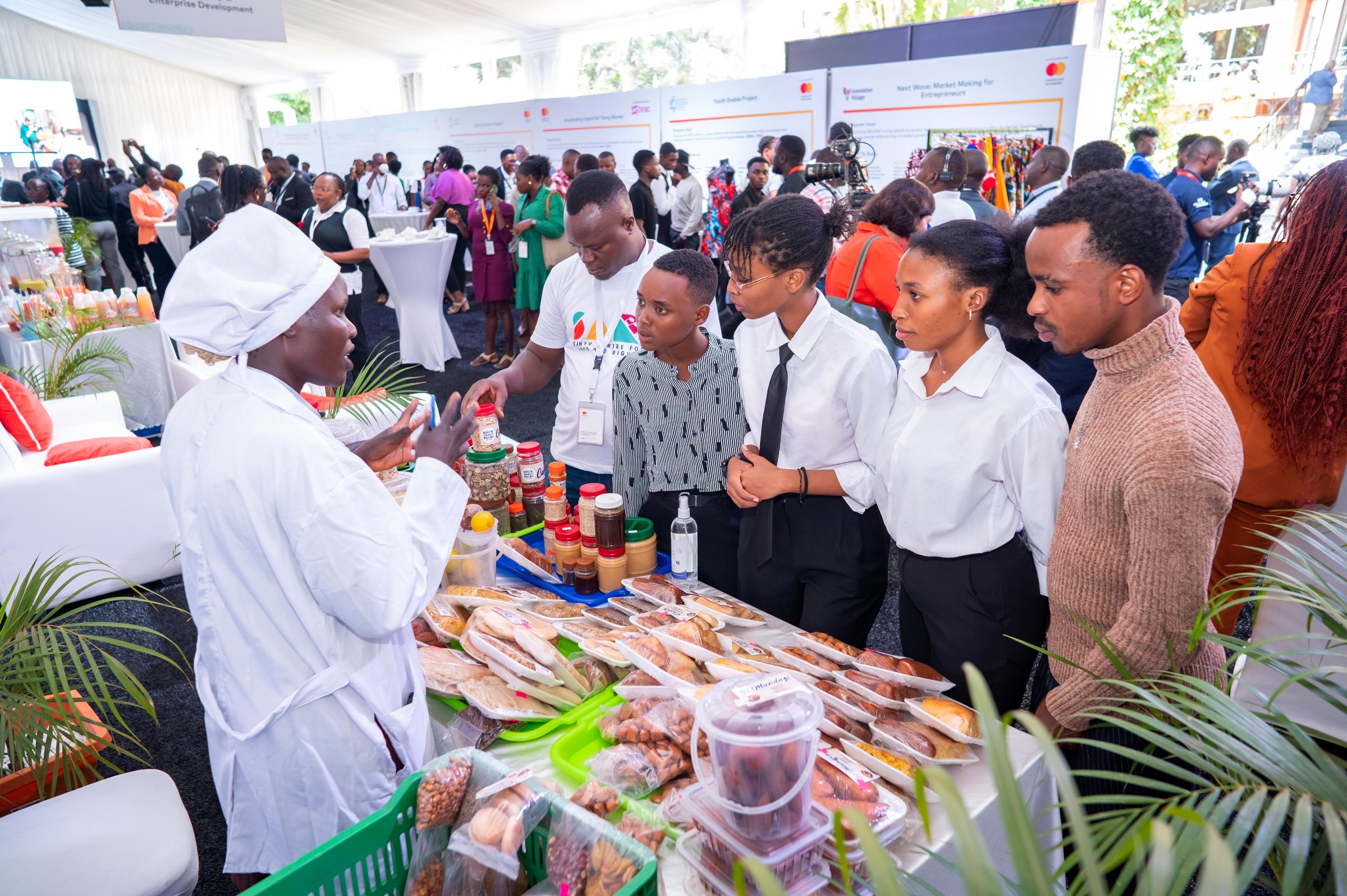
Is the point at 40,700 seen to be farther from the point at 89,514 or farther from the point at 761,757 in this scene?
the point at 89,514

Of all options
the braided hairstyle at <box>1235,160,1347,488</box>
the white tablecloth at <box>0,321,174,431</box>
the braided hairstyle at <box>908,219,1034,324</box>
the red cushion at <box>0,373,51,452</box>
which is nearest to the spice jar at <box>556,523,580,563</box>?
the braided hairstyle at <box>908,219,1034,324</box>

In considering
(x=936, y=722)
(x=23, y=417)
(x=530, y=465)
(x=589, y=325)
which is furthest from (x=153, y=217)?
(x=936, y=722)

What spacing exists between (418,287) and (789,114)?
4704 mm

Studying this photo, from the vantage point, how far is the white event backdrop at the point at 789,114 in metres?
6.58

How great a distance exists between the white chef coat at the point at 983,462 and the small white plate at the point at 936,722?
36 cm

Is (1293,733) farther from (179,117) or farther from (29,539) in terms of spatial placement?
(179,117)

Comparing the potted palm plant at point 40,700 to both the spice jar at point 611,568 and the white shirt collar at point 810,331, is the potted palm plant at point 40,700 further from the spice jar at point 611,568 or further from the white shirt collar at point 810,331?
the white shirt collar at point 810,331

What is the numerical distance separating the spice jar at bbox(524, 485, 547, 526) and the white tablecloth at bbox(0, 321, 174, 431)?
4.03 meters

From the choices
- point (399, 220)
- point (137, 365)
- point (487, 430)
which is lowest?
point (137, 365)

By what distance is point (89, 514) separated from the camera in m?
3.53

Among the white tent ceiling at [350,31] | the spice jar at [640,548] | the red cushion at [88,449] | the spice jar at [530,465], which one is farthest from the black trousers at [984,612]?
the white tent ceiling at [350,31]

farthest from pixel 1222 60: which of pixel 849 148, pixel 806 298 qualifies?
pixel 806 298

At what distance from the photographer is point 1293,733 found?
0.88m

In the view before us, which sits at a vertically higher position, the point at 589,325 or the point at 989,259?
the point at 989,259
